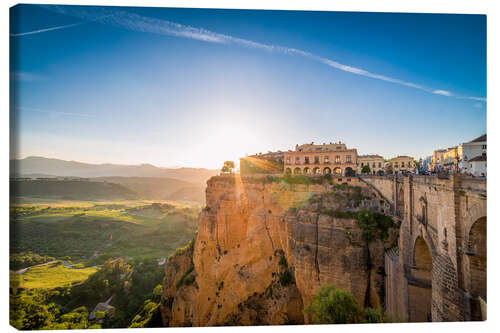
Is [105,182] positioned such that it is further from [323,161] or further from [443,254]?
[443,254]

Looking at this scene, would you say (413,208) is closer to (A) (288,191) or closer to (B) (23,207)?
(A) (288,191)

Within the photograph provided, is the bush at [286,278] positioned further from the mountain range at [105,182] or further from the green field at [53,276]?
the green field at [53,276]

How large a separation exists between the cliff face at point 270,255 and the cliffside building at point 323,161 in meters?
4.22

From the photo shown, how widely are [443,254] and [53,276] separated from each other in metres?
12.5

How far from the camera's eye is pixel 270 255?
30.0ft

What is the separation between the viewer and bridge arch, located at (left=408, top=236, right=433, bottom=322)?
4.92m

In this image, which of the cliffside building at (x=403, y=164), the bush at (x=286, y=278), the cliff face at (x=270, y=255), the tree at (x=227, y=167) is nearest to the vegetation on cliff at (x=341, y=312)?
the cliff face at (x=270, y=255)

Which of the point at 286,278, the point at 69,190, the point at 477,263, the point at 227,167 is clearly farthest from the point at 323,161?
the point at 69,190

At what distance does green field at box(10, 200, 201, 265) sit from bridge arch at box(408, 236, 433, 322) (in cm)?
810

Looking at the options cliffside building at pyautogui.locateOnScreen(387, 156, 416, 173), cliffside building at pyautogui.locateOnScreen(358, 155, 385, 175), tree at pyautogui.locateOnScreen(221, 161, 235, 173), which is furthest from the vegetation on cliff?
cliffside building at pyautogui.locateOnScreen(387, 156, 416, 173)

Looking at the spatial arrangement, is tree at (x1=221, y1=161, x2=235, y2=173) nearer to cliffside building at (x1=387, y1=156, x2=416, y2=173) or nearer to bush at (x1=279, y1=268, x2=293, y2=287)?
bush at (x1=279, y1=268, x2=293, y2=287)

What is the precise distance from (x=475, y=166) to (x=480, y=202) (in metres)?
2.56

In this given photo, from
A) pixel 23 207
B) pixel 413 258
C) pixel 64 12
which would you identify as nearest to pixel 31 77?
pixel 64 12

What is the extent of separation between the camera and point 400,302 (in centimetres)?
535
